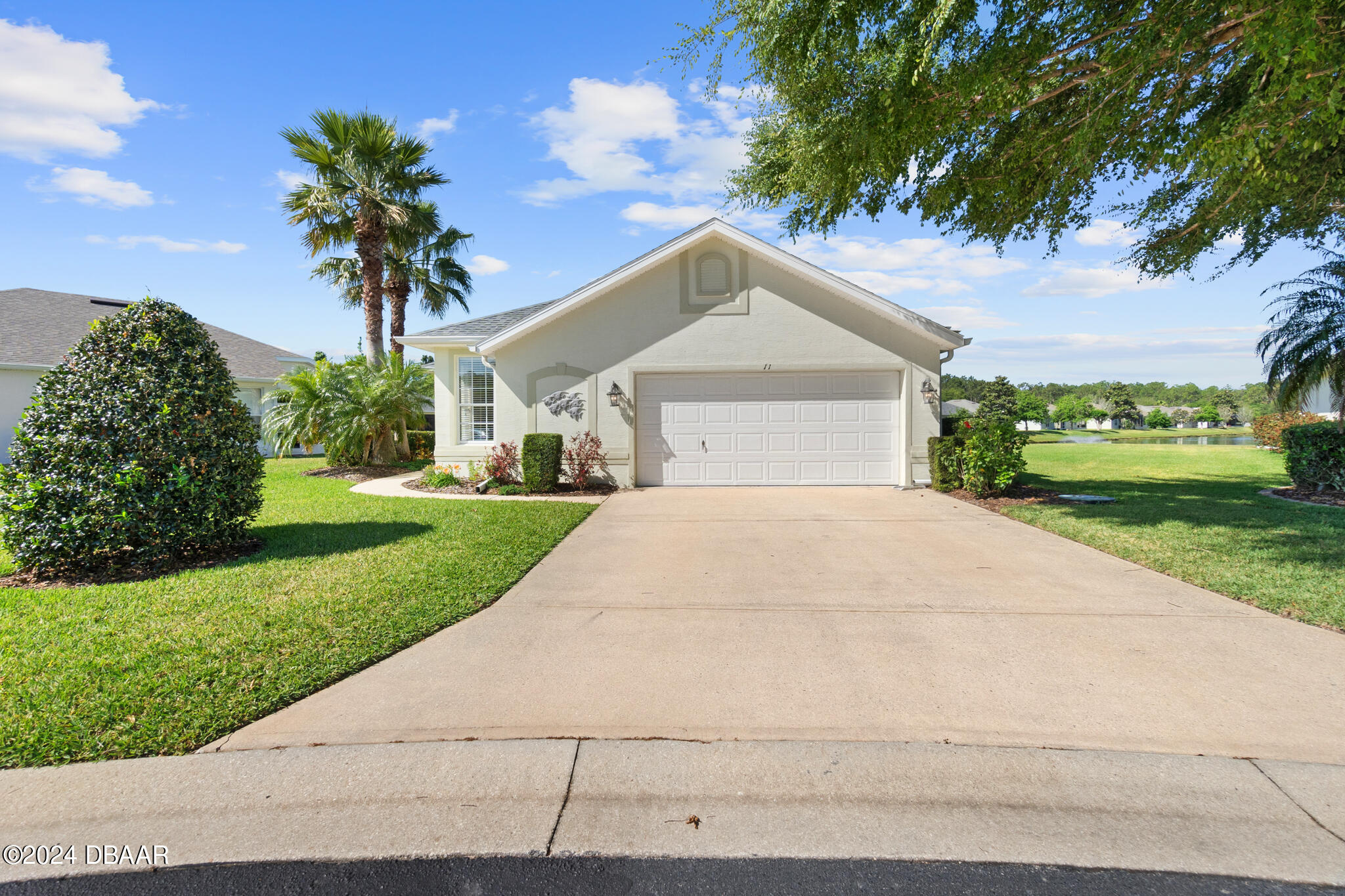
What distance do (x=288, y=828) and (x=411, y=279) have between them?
2244cm

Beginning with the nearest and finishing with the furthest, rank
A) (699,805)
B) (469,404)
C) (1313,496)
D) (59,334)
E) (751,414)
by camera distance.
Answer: (699,805) → (1313,496) → (751,414) → (469,404) → (59,334)

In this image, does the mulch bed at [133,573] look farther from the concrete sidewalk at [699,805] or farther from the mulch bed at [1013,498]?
the mulch bed at [1013,498]

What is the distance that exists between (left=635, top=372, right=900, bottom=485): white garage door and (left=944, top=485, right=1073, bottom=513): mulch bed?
1521mm

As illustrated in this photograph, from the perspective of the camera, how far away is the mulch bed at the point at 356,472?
622 inches

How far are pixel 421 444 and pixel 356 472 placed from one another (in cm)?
406

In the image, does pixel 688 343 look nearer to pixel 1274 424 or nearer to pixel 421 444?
pixel 421 444

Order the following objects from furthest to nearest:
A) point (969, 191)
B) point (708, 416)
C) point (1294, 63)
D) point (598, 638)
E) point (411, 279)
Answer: point (411, 279) → point (708, 416) → point (969, 191) → point (1294, 63) → point (598, 638)

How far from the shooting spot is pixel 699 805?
281 cm

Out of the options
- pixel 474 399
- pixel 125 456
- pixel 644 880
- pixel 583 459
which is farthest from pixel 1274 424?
pixel 125 456

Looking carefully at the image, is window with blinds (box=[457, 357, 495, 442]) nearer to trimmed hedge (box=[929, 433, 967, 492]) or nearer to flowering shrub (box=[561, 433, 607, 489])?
flowering shrub (box=[561, 433, 607, 489])

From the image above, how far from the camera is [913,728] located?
3.47 metres


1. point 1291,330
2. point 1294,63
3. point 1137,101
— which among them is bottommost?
point 1291,330

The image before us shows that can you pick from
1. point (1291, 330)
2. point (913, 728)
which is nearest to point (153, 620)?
point (913, 728)

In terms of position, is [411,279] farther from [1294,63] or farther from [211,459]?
[1294,63]
